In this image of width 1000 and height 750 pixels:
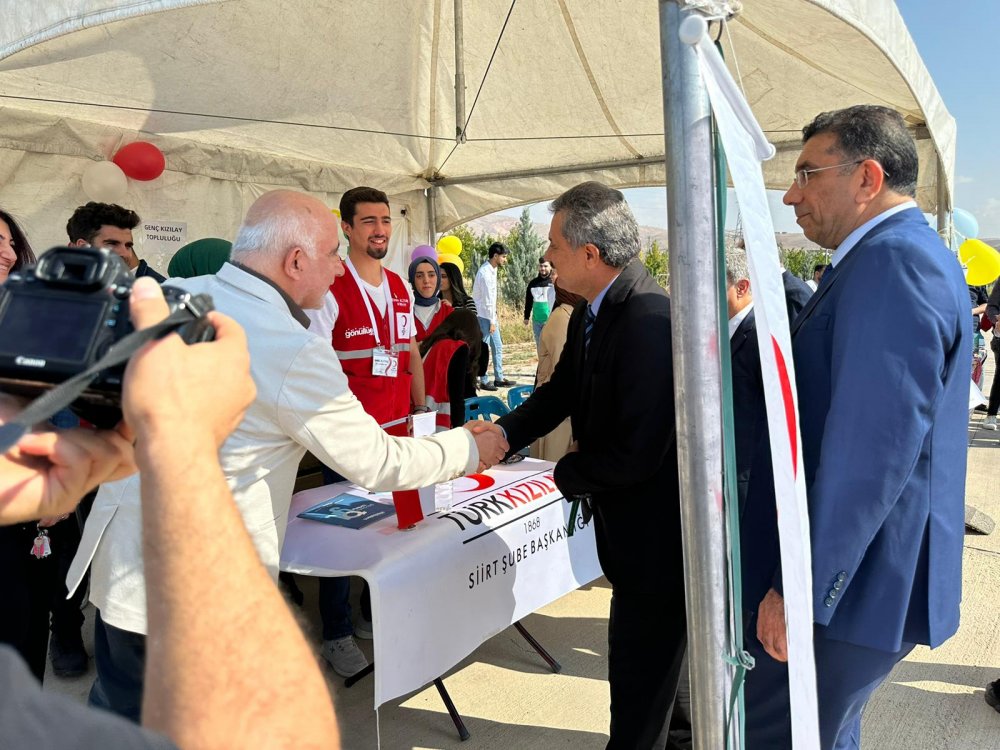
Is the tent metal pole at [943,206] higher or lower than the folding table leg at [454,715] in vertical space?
higher

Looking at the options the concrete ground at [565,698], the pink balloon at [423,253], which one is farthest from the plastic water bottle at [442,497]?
the pink balloon at [423,253]

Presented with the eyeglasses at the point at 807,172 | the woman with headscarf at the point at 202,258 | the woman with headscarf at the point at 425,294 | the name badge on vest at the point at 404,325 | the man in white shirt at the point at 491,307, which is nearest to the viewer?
the eyeglasses at the point at 807,172

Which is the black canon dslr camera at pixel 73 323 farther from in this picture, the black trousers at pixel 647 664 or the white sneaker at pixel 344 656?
the white sneaker at pixel 344 656

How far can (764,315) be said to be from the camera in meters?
1.15

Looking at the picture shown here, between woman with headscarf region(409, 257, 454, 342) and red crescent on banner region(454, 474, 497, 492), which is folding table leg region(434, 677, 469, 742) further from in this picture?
woman with headscarf region(409, 257, 454, 342)

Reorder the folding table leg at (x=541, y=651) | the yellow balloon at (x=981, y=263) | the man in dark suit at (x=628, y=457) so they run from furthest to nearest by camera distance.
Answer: the yellow balloon at (x=981, y=263)
the folding table leg at (x=541, y=651)
the man in dark suit at (x=628, y=457)

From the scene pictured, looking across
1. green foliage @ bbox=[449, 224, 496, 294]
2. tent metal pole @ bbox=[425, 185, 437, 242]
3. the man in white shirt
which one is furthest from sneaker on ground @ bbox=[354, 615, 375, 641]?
green foliage @ bbox=[449, 224, 496, 294]

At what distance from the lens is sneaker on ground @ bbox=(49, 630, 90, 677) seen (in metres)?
3.03

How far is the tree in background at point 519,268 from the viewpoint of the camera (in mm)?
28703

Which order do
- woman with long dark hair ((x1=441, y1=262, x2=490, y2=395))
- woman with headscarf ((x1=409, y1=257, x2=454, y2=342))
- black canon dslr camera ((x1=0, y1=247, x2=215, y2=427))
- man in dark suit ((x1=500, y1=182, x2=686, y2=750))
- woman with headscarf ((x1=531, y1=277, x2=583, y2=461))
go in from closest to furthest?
black canon dslr camera ((x1=0, y1=247, x2=215, y2=427))
man in dark suit ((x1=500, y1=182, x2=686, y2=750))
woman with headscarf ((x1=531, y1=277, x2=583, y2=461))
woman with headscarf ((x1=409, y1=257, x2=454, y2=342))
woman with long dark hair ((x1=441, y1=262, x2=490, y2=395))

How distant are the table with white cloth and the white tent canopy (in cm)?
184

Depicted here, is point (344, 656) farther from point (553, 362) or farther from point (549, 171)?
point (549, 171)

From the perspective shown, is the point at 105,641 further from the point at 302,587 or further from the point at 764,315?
the point at 302,587

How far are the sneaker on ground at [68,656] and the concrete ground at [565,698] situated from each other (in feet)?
0.13
